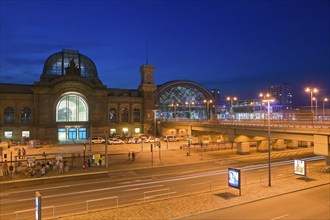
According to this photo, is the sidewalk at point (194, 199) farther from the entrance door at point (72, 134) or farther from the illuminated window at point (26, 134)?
the illuminated window at point (26, 134)

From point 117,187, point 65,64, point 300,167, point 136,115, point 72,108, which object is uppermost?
point 65,64

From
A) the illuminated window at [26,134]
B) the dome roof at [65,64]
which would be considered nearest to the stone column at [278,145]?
the dome roof at [65,64]

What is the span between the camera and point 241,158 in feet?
160

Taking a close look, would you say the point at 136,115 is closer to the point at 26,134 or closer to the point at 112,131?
the point at 112,131

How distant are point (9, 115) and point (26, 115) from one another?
4208mm

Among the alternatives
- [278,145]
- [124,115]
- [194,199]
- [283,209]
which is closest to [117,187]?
[194,199]

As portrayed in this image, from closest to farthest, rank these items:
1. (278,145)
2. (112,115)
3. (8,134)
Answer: (278,145), (8,134), (112,115)

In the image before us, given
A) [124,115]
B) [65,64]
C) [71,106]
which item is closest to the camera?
[71,106]

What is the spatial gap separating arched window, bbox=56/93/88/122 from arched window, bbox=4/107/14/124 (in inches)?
461

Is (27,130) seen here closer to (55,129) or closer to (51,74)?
(55,129)

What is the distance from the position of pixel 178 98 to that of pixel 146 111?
1981 inches

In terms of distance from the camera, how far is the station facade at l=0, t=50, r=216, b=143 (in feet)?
238

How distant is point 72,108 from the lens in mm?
78188

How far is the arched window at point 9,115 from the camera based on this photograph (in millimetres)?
71688
